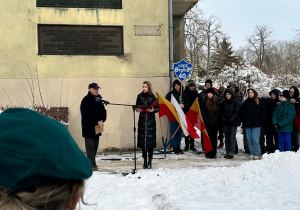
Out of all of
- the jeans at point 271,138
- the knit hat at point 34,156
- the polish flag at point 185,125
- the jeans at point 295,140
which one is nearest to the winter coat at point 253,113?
the jeans at point 271,138

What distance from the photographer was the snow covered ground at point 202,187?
18.2 feet

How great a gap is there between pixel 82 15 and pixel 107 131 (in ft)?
11.3

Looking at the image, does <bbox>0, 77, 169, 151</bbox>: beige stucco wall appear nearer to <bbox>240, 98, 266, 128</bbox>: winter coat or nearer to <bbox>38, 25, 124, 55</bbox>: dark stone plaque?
<bbox>38, 25, 124, 55</bbox>: dark stone plaque

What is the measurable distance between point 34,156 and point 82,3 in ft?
32.4

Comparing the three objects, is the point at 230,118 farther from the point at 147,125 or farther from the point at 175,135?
the point at 147,125

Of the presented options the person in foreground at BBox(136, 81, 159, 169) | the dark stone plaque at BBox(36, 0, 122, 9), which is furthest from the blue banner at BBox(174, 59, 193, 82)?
the person in foreground at BBox(136, 81, 159, 169)

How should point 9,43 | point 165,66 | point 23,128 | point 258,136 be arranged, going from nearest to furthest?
point 23,128, point 258,136, point 9,43, point 165,66

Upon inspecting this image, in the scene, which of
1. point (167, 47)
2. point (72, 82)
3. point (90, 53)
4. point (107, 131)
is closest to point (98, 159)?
point (107, 131)

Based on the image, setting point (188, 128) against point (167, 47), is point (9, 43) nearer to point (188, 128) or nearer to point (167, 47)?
point (167, 47)

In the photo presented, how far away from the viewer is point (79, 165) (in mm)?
1100

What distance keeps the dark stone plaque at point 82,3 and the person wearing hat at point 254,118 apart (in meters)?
4.69

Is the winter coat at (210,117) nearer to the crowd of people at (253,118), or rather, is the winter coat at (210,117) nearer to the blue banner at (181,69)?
the crowd of people at (253,118)

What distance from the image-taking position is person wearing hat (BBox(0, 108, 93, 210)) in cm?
101

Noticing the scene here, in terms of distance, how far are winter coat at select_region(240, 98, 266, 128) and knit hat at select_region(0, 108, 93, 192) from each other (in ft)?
28.6
